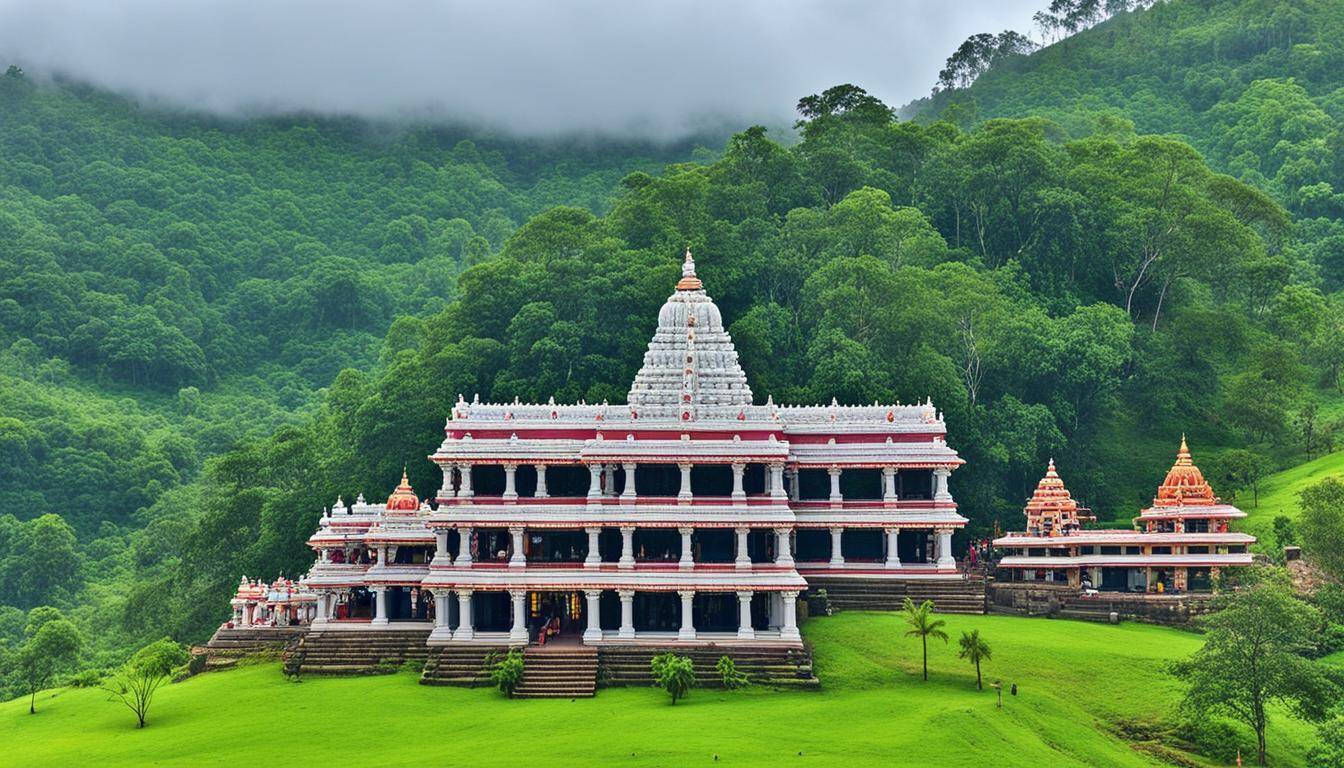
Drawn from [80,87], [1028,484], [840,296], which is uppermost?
[80,87]

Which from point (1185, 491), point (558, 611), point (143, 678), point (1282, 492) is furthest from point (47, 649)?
point (1282, 492)

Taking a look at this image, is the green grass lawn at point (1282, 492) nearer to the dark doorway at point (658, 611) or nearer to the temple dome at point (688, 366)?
the temple dome at point (688, 366)

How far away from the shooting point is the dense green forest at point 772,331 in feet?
261

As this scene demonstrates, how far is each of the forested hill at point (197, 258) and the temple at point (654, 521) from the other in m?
51.0

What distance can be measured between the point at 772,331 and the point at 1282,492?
21737 millimetres

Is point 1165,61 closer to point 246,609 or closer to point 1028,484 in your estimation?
point 1028,484

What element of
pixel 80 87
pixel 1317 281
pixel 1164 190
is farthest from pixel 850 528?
pixel 80 87

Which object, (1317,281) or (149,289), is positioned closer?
(1317,281)

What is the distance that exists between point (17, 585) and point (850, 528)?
55.8 meters

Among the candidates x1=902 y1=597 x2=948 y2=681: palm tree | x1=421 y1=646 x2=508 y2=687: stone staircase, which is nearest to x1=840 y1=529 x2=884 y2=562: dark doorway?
x1=902 y1=597 x2=948 y2=681: palm tree

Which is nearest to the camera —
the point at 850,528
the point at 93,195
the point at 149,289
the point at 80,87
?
the point at 850,528

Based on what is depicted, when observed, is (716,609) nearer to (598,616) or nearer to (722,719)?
(598,616)

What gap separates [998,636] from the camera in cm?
5738

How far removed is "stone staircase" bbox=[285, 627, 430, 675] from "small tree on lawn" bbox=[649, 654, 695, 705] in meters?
8.29
